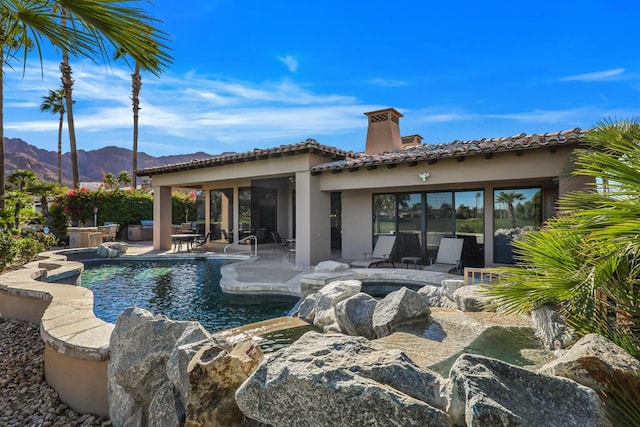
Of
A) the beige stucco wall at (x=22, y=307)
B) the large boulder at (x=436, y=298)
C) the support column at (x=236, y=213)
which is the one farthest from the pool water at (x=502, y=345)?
the support column at (x=236, y=213)

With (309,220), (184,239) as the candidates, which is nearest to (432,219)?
(309,220)

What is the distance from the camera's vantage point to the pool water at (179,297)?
289 inches

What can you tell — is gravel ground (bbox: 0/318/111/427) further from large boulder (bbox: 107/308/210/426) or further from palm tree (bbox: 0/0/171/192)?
palm tree (bbox: 0/0/171/192)

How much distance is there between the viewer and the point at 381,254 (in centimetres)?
1238

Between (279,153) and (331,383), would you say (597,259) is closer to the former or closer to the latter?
(331,383)

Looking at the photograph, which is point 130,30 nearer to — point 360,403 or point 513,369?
point 360,403

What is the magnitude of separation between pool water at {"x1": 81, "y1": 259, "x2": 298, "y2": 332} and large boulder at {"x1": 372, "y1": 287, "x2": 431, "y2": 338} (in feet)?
10.0

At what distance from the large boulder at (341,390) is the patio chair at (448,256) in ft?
28.7

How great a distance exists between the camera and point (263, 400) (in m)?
2.49

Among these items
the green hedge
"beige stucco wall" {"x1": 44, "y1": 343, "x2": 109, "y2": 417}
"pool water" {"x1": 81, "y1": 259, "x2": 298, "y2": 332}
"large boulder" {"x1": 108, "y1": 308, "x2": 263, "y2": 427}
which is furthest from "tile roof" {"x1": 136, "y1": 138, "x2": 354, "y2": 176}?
the green hedge

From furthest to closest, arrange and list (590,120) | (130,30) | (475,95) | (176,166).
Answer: (475,95) < (176,166) < (590,120) < (130,30)

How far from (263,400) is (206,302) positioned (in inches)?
250

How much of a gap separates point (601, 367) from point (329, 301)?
4325 mm

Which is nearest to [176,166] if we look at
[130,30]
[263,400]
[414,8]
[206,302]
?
[206,302]
